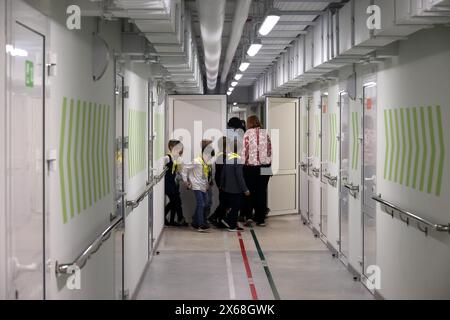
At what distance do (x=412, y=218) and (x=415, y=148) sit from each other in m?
0.54

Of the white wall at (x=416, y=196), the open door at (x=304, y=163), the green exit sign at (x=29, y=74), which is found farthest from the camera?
the open door at (x=304, y=163)

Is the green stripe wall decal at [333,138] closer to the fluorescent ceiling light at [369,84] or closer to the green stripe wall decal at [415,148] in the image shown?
the fluorescent ceiling light at [369,84]

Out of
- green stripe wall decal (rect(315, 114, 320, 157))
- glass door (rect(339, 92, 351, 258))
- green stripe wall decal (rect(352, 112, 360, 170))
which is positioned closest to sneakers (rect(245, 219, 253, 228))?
green stripe wall decal (rect(315, 114, 320, 157))

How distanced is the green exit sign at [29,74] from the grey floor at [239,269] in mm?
3759

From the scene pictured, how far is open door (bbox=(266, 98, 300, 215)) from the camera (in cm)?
1096

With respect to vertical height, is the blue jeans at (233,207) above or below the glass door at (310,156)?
below

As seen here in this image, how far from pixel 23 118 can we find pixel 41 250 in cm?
66

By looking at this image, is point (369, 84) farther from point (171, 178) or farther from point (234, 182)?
point (171, 178)

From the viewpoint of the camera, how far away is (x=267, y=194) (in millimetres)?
10844

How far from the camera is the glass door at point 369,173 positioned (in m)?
6.07

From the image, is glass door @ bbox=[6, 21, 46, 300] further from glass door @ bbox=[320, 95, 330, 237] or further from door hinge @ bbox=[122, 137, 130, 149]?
glass door @ bbox=[320, 95, 330, 237]

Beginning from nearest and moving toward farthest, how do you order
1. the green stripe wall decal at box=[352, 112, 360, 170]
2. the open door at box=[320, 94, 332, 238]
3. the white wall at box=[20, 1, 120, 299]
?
the white wall at box=[20, 1, 120, 299], the green stripe wall decal at box=[352, 112, 360, 170], the open door at box=[320, 94, 332, 238]

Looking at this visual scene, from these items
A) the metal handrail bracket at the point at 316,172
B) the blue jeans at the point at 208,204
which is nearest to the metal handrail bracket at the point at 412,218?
the metal handrail bracket at the point at 316,172

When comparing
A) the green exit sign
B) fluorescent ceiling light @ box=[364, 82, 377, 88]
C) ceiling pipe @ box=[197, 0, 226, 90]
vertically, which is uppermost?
ceiling pipe @ box=[197, 0, 226, 90]
